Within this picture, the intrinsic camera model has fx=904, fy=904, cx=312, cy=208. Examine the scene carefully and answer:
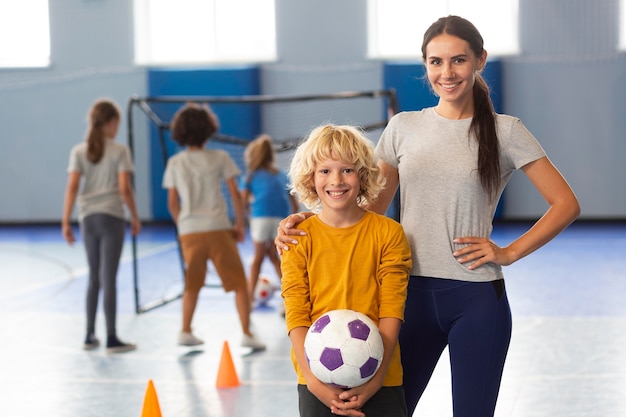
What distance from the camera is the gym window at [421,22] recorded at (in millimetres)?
13086

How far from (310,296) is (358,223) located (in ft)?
0.87

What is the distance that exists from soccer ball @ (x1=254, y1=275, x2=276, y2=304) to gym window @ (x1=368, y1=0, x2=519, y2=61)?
21.4 feet

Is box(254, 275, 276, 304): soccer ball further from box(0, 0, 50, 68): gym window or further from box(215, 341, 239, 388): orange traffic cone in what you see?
box(0, 0, 50, 68): gym window

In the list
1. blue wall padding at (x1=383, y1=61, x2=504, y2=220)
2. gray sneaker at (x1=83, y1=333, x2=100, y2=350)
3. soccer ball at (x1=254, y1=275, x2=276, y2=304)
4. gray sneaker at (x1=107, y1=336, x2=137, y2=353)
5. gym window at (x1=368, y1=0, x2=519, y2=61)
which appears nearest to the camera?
gray sneaker at (x1=107, y1=336, x2=137, y2=353)

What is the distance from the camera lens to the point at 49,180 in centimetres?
1451

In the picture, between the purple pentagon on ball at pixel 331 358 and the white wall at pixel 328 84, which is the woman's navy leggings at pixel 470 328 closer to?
the purple pentagon on ball at pixel 331 358

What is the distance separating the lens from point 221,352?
561 centimetres

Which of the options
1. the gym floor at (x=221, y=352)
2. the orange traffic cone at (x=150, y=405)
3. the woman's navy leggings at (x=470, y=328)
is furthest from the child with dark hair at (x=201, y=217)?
the woman's navy leggings at (x=470, y=328)

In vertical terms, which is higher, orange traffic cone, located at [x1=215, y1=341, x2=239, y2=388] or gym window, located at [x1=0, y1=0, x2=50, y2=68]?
gym window, located at [x1=0, y1=0, x2=50, y2=68]

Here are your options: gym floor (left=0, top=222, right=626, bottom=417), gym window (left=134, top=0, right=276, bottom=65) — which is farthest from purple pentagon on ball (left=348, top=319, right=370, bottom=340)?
gym window (left=134, top=0, right=276, bottom=65)

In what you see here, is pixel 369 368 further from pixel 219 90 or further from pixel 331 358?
pixel 219 90

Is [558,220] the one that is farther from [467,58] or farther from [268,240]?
[268,240]

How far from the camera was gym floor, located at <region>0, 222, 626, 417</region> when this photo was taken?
474 cm

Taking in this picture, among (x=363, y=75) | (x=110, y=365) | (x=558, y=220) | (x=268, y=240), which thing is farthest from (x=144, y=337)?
(x=363, y=75)
